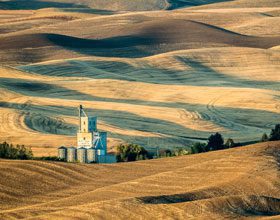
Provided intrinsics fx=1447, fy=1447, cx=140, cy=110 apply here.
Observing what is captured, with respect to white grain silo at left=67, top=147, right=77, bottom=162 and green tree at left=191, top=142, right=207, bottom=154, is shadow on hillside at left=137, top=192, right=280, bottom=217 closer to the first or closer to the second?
white grain silo at left=67, top=147, right=77, bottom=162

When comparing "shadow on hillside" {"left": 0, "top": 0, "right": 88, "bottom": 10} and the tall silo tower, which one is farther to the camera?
"shadow on hillside" {"left": 0, "top": 0, "right": 88, "bottom": 10}

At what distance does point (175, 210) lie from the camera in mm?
39156

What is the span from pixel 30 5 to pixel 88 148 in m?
128

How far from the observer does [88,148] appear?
6581cm

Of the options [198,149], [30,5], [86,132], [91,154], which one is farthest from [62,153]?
[30,5]

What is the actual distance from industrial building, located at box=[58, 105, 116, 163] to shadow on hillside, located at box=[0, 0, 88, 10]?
389 ft

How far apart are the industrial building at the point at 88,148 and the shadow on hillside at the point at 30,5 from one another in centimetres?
11859

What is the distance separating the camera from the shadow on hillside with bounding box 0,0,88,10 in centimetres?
18775

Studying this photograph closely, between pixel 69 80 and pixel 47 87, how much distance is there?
5788mm

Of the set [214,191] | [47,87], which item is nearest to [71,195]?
[214,191]

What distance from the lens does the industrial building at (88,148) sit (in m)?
64.1

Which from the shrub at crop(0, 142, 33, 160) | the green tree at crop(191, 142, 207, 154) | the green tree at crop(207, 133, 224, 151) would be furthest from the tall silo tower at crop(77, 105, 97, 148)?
the green tree at crop(207, 133, 224, 151)

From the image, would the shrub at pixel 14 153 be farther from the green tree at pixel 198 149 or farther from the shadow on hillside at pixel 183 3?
the shadow on hillside at pixel 183 3

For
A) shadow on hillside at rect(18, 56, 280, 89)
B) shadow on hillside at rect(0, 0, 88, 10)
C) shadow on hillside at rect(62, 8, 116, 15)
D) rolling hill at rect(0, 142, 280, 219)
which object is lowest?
rolling hill at rect(0, 142, 280, 219)
